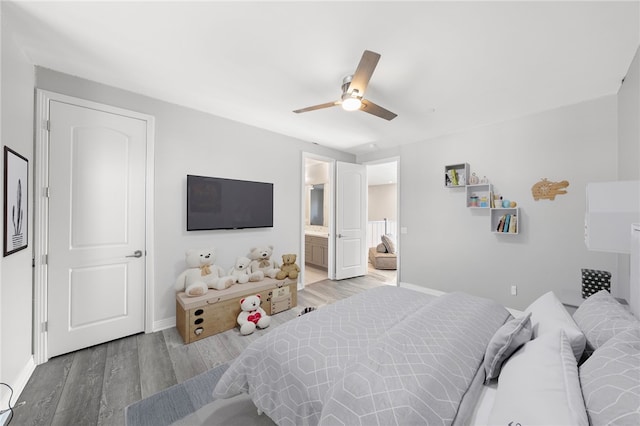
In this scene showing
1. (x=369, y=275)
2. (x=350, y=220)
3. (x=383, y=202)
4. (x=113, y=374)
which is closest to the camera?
(x=113, y=374)

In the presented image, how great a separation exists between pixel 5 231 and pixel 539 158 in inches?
190

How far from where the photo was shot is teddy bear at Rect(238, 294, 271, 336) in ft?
8.70

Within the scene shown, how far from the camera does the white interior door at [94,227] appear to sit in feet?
7.01

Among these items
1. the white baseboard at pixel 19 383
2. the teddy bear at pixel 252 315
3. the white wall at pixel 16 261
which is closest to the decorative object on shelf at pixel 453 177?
the teddy bear at pixel 252 315

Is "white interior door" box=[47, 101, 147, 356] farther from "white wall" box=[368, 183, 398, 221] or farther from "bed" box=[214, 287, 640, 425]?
"white wall" box=[368, 183, 398, 221]

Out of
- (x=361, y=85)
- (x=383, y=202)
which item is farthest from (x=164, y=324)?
(x=383, y=202)

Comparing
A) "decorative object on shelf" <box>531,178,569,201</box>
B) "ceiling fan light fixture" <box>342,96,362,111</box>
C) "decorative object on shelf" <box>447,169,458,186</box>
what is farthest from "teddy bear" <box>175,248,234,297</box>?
"decorative object on shelf" <box>531,178,569,201</box>

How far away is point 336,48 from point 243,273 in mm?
2594

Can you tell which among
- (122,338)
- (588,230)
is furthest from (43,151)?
(588,230)

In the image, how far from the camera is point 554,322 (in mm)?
1253

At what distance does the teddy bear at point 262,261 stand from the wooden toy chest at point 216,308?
0.57 feet

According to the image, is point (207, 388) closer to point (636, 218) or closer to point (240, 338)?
point (240, 338)

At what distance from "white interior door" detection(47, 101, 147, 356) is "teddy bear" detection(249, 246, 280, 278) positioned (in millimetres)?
1188

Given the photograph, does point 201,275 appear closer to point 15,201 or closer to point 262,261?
point 262,261
